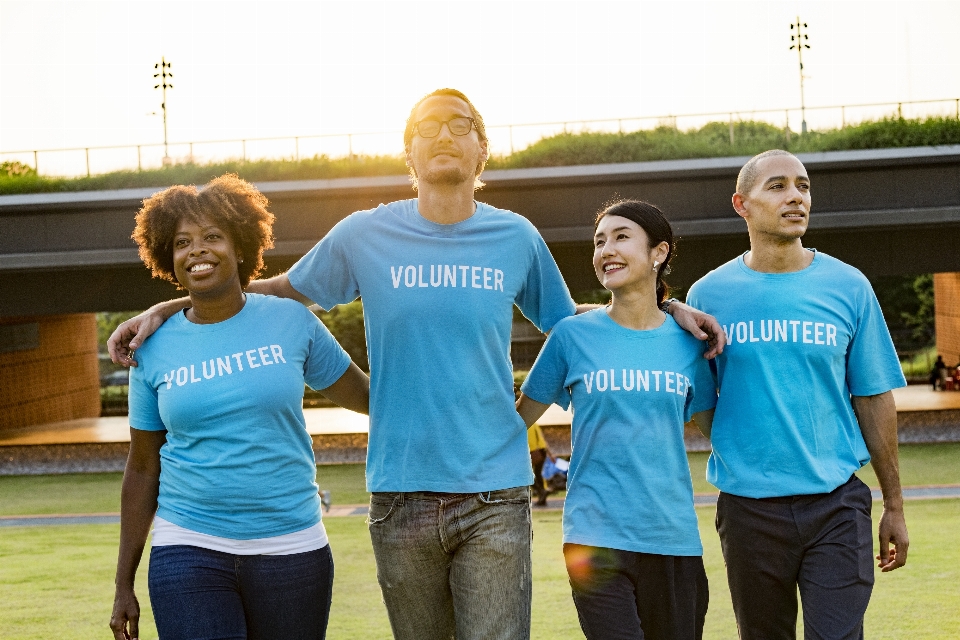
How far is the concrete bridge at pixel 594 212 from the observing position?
18.5m

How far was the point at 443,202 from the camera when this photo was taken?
363 centimetres

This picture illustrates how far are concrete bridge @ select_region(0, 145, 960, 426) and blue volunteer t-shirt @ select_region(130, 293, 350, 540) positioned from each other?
51.2ft

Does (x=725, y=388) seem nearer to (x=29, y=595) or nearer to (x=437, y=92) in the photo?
(x=437, y=92)

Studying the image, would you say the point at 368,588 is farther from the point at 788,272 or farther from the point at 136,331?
the point at 788,272

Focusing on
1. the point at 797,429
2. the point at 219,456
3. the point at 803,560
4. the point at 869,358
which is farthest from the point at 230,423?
the point at 869,358

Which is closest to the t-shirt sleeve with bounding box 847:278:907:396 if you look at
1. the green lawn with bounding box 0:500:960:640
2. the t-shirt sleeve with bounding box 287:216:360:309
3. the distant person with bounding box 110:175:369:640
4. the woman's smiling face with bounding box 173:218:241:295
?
the t-shirt sleeve with bounding box 287:216:360:309

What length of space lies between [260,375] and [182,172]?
21824mm

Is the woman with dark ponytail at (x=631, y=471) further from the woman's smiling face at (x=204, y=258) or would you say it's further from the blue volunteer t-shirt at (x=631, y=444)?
the woman's smiling face at (x=204, y=258)

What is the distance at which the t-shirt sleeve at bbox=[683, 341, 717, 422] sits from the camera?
151 inches

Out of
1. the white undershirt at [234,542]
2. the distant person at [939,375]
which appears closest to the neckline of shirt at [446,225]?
the white undershirt at [234,542]

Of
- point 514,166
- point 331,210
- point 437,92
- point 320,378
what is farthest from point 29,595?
point 514,166

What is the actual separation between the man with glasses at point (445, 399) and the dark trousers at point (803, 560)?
2.50ft

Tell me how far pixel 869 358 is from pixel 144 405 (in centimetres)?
267

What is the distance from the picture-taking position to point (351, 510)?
13.7 metres
